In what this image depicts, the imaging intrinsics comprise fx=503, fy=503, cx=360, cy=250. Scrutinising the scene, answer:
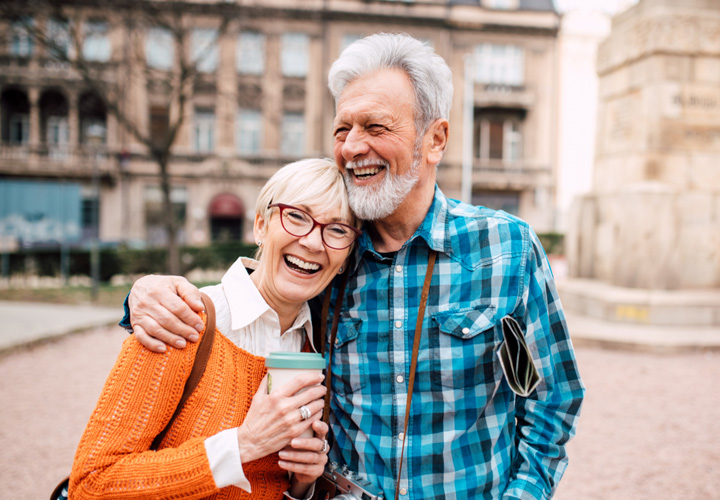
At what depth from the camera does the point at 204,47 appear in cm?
2066

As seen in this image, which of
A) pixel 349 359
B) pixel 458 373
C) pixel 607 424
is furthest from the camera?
pixel 607 424

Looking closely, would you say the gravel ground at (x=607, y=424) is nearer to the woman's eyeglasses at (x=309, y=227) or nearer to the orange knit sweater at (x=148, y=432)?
the woman's eyeglasses at (x=309, y=227)

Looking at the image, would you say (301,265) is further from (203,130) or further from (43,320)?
(203,130)

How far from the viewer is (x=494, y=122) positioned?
95.7ft

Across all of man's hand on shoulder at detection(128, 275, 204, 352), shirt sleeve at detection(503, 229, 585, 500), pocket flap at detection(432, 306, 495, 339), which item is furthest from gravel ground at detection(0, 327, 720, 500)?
man's hand on shoulder at detection(128, 275, 204, 352)

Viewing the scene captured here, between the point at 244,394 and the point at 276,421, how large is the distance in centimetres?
21

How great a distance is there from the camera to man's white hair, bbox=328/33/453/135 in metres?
1.77

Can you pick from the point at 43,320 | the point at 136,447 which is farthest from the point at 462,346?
→ the point at 43,320

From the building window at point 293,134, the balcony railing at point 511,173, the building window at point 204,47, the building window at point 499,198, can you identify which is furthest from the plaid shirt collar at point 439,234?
the building window at point 499,198

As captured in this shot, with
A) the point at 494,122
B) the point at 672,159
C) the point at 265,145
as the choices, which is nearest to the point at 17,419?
the point at 672,159

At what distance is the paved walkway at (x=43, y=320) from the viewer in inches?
319

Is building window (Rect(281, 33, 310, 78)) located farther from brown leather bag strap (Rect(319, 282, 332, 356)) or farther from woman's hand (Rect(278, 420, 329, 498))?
woman's hand (Rect(278, 420, 329, 498))

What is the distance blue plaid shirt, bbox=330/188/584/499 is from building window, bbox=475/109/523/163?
28576 millimetres

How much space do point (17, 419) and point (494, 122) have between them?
28.1 meters
